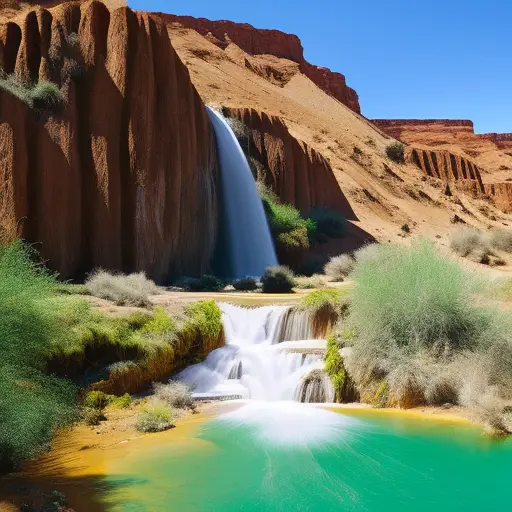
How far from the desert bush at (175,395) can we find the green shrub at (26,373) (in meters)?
1.93

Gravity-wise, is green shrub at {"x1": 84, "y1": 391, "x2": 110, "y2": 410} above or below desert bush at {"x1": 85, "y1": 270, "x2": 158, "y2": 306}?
below

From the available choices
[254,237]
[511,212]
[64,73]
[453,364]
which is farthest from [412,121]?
[453,364]

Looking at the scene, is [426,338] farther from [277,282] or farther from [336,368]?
[277,282]

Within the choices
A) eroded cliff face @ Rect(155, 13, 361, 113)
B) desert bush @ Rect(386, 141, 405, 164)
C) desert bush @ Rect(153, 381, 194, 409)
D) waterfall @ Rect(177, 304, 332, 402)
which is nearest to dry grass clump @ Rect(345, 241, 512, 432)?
waterfall @ Rect(177, 304, 332, 402)

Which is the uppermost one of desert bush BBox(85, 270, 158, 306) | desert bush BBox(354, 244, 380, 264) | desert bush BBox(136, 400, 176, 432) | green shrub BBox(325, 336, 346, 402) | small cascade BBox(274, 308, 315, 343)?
desert bush BBox(354, 244, 380, 264)

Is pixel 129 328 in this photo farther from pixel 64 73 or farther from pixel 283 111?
pixel 283 111

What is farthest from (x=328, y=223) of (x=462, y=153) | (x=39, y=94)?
(x=462, y=153)

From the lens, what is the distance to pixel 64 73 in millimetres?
20672

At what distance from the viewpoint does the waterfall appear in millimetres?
13328

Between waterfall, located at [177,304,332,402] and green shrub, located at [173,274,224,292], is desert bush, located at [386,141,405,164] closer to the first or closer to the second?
green shrub, located at [173,274,224,292]

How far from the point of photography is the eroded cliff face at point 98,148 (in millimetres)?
18344

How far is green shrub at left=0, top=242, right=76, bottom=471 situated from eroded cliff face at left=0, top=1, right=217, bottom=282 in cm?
823

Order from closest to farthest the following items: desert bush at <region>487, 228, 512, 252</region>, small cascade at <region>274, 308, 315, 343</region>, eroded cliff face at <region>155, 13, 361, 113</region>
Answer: small cascade at <region>274, 308, 315, 343</region>
desert bush at <region>487, 228, 512, 252</region>
eroded cliff face at <region>155, 13, 361, 113</region>

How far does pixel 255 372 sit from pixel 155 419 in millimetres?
3851
